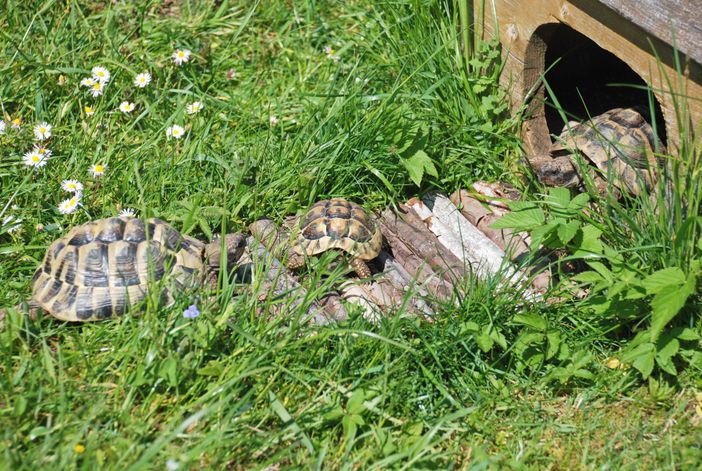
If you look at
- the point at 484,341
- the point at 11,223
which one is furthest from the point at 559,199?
the point at 11,223

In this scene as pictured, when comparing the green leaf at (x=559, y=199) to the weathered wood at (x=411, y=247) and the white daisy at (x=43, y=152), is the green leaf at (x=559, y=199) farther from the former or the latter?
the white daisy at (x=43, y=152)

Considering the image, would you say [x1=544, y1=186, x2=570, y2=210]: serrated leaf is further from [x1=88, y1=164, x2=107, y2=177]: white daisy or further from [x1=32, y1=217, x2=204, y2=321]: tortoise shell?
[x1=88, y1=164, x2=107, y2=177]: white daisy

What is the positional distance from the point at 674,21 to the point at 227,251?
7.93 feet

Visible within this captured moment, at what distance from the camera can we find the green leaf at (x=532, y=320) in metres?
3.80

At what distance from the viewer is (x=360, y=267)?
176 inches

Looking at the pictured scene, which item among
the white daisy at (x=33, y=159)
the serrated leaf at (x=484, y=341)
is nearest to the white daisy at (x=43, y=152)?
the white daisy at (x=33, y=159)

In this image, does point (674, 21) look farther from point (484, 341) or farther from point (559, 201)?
point (484, 341)

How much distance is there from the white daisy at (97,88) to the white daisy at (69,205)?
88cm

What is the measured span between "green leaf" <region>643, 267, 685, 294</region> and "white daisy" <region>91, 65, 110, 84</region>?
3.46 meters

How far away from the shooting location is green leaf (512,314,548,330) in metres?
3.80

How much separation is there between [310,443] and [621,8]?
8.57 feet

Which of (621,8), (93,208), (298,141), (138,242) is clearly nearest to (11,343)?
(138,242)

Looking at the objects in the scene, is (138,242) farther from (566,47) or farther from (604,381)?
(566,47)

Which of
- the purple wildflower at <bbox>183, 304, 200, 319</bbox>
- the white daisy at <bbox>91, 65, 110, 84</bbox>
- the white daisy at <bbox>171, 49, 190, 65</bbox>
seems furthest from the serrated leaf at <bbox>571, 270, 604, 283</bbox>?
the white daisy at <bbox>91, 65, 110, 84</bbox>
